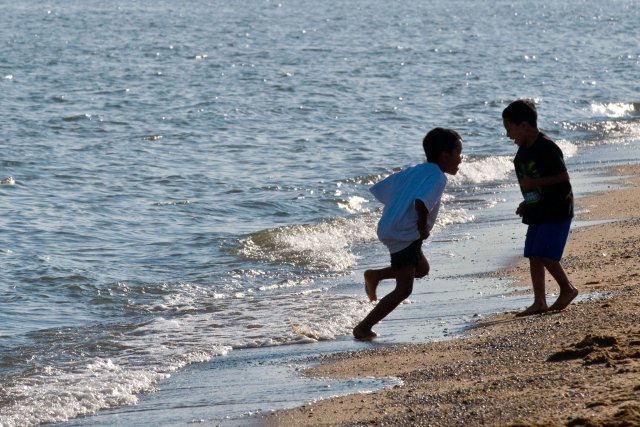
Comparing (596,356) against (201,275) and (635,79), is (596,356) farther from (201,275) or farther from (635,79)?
(635,79)

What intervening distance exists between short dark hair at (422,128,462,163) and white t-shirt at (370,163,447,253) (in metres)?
0.09

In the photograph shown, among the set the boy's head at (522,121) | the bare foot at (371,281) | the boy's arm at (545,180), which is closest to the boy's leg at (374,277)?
the bare foot at (371,281)

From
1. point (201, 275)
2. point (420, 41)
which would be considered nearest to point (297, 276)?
point (201, 275)

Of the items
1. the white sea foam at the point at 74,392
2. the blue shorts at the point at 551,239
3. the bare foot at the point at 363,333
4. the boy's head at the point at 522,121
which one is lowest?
the white sea foam at the point at 74,392

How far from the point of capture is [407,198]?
23.6 feet

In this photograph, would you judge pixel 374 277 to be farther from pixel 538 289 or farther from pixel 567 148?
pixel 567 148

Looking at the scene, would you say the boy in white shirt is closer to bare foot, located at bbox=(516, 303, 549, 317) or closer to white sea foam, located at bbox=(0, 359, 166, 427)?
bare foot, located at bbox=(516, 303, 549, 317)

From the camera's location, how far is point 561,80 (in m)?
29.6

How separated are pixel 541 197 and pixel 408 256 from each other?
905 millimetres

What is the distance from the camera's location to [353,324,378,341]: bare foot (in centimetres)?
736

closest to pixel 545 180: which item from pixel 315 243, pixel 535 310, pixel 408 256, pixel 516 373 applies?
pixel 535 310

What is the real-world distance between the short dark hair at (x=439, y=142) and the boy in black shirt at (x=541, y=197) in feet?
1.17

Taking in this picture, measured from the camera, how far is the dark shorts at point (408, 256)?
7387mm

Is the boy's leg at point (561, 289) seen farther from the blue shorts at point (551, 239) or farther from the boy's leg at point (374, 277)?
the boy's leg at point (374, 277)
